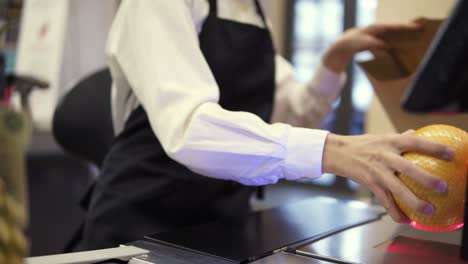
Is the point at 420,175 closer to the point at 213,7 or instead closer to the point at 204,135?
the point at 204,135

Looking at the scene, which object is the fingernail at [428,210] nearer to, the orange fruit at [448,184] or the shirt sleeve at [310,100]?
the orange fruit at [448,184]

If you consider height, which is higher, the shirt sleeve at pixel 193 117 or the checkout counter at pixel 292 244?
the shirt sleeve at pixel 193 117

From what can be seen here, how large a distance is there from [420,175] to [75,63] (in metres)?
2.72

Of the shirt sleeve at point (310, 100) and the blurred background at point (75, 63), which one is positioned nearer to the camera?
the shirt sleeve at point (310, 100)

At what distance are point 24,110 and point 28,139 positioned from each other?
2 centimetres

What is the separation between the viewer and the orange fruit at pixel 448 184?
606 millimetres

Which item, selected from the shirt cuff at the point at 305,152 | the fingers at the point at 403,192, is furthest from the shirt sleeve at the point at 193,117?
the fingers at the point at 403,192

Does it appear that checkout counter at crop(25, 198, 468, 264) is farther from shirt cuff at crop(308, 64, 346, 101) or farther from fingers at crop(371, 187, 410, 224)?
shirt cuff at crop(308, 64, 346, 101)

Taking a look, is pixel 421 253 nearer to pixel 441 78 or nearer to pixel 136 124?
pixel 441 78

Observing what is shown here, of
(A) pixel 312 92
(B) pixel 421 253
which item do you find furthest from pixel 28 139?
(A) pixel 312 92

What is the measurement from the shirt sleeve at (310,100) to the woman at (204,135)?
4 centimetres

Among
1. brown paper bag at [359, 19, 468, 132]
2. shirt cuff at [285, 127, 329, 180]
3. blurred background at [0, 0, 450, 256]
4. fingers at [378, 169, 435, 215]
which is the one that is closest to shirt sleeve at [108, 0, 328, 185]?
shirt cuff at [285, 127, 329, 180]

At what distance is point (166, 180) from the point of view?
87cm

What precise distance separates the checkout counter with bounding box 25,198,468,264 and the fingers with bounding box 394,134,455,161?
0.13 meters
